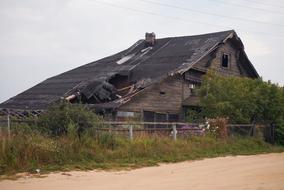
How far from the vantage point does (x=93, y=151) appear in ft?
58.1

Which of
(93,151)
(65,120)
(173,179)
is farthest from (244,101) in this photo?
(173,179)

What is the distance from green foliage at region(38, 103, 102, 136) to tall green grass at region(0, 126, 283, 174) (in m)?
0.33

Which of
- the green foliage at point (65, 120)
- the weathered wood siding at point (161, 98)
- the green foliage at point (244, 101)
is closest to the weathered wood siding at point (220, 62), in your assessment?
the weathered wood siding at point (161, 98)

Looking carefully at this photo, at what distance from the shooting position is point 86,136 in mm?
18031

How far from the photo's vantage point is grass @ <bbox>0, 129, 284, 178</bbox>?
1554 centimetres

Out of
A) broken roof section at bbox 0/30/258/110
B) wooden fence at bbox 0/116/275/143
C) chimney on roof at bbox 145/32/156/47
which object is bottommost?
wooden fence at bbox 0/116/275/143

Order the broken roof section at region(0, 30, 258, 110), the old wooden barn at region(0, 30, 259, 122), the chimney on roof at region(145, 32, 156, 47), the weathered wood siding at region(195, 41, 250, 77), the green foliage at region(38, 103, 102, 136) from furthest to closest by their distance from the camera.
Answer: the chimney on roof at region(145, 32, 156, 47) < the weathered wood siding at region(195, 41, 250, 77) < the broken roof section at region(0, 30, 258, 110) < the old wooden barn at region(0, 30, 259, 122) < the green foliage at region(38, 103, 102, 136)

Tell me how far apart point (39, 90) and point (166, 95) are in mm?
12518

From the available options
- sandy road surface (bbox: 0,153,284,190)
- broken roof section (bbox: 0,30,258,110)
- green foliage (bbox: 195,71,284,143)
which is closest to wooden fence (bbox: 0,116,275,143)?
green foliage (bbox: 195,71,284,143)

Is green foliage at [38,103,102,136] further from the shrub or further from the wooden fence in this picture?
the shrub

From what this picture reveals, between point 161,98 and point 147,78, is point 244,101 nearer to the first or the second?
point 161,98

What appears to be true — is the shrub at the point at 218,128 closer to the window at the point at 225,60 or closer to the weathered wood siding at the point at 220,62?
the weathered wood siding at the point at 220,62

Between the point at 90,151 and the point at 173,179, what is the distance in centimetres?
425

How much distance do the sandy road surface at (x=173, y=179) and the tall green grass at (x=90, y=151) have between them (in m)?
1.11
